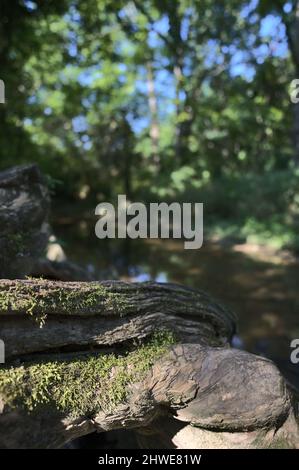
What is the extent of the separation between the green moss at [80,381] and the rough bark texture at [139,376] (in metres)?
0.01

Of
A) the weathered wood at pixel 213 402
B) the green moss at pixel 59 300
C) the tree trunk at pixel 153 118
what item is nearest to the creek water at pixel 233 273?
the weathered wood at pixel 213 402

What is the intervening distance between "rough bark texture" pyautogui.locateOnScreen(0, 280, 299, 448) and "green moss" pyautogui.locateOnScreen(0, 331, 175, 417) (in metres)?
0.01

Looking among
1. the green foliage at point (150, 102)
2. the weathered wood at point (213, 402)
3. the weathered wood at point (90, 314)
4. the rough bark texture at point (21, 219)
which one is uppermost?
the green foliage at point (150, 102)

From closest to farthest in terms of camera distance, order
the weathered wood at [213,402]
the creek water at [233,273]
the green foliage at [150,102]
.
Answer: the weathered wood at [213,402] → the creek water at [233,273] → the green foliage at [150,102]

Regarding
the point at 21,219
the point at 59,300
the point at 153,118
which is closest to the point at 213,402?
the point at 59,300

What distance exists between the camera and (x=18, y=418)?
1.98m

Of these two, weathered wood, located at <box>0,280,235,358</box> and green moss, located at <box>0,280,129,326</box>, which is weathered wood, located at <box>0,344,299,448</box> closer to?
weathered wood, located at <box>0,280,235,358</box>

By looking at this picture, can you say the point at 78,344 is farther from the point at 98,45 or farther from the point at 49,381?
the point at 98,45

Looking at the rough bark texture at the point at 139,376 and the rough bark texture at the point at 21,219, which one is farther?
the rough bark texture at the point at 21,219

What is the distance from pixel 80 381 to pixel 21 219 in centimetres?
135

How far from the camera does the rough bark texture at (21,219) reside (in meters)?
3.05

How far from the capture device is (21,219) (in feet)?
10.5

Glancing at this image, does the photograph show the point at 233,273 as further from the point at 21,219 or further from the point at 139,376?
the point at 139,376

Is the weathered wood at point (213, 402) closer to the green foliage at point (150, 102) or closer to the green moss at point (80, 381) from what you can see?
the green moss at point (80, 381)
